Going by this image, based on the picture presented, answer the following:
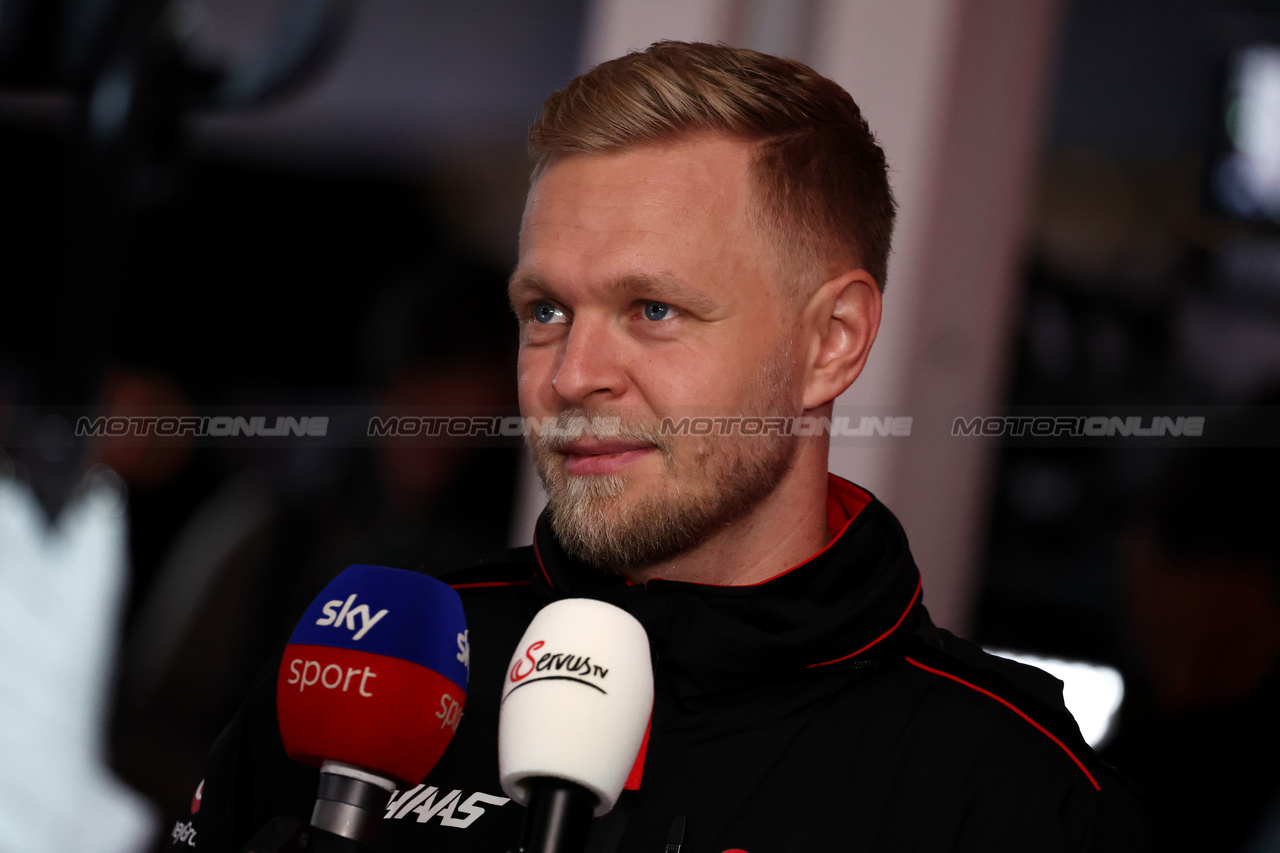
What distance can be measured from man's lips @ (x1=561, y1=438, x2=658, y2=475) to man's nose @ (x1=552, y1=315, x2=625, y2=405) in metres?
0.04

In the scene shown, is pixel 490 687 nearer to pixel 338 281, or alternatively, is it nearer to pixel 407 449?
pixel 407 449

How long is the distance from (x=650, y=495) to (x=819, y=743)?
25 cm

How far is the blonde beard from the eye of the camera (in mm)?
969

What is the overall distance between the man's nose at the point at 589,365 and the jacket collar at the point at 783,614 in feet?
0.56

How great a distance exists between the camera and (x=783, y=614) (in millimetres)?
932

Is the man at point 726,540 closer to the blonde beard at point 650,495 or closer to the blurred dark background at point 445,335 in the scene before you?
the blonde beard at point 650,495

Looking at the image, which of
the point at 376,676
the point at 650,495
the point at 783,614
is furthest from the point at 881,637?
the point at 376,676

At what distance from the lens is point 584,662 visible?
2.18 ft

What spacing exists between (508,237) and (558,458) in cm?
138

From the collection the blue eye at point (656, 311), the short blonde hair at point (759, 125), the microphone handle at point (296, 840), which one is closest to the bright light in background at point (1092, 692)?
the short blonde hair at point (759, 125)

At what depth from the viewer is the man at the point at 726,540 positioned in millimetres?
903

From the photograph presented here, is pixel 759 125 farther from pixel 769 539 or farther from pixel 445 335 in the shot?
pixel 445 335

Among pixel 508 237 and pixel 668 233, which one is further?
pixel 508 237

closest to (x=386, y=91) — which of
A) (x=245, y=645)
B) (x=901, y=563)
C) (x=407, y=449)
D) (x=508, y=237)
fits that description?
(x=508, y=237)
